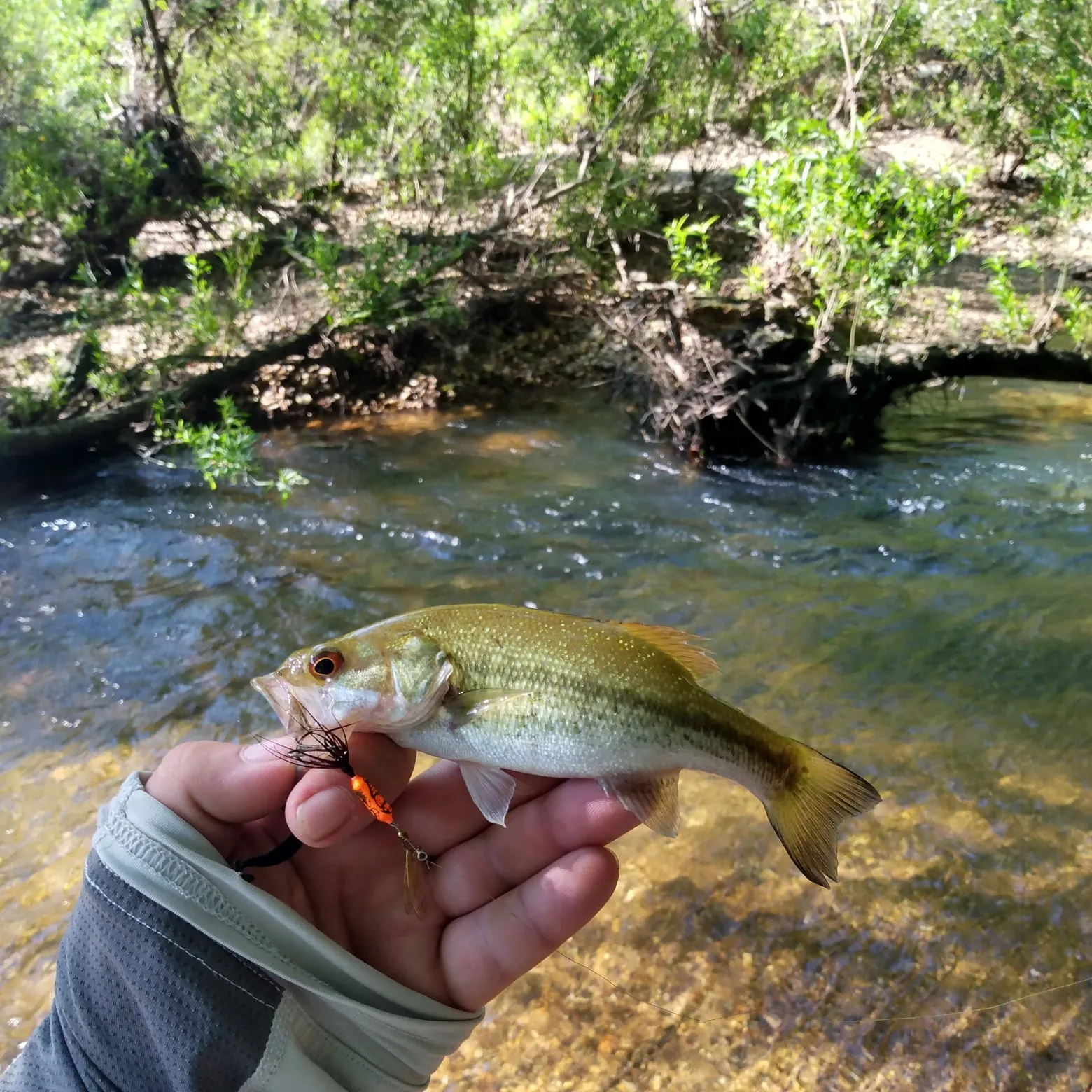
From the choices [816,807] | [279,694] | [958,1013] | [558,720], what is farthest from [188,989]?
[958,1013]

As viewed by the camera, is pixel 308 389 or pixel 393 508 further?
pixel 308 389

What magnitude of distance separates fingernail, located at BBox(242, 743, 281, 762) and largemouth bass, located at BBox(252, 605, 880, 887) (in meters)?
0.08

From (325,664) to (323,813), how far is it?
44 cm

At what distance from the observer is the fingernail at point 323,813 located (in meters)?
1.96

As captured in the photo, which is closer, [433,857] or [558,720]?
[558,720]

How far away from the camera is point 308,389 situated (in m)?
10.8

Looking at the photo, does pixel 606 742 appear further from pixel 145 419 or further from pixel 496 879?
pixel 145 419

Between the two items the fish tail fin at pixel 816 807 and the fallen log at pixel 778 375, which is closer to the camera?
the fish tail fin at pixel 816 807

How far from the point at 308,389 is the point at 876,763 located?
28.3 feet

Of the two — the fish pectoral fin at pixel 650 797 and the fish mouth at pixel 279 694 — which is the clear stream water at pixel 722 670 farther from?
the fish mouth at pixel 279 694

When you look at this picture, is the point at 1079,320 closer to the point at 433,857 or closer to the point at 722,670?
the point at 722,670

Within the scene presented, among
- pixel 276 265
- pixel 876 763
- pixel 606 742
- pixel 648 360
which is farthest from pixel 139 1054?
pixel 276 265

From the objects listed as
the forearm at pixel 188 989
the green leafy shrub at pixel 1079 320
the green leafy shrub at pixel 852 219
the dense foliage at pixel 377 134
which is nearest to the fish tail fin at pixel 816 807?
the forearm at pixel 188 989

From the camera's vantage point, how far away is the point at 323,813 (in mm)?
1962
